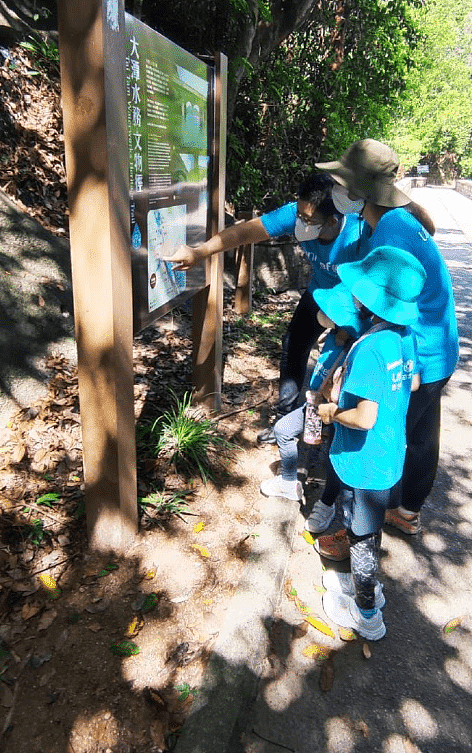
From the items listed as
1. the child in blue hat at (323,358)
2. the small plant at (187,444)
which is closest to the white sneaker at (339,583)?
the child in blue hat at (323,358)

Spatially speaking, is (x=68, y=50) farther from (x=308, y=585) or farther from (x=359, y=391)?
(x=308, y=585)

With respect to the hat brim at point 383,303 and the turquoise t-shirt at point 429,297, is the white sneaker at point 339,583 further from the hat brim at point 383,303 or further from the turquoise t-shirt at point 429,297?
the hat brim at point 383,303

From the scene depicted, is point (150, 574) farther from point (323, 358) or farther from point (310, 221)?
point (310, 221)

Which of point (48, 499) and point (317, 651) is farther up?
point (48, 499)

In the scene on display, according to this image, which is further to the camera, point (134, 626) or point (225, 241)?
point (225, 241)

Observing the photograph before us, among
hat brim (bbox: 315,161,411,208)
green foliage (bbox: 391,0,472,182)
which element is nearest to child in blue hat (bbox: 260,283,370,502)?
hat brim (bbox: 315,161,411,208)

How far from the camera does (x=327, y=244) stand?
11.6 feet

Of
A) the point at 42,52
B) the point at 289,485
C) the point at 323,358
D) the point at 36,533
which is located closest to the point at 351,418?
the point at 323,358

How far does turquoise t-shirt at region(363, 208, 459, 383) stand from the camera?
2678 millimetres

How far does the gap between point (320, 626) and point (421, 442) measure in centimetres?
118

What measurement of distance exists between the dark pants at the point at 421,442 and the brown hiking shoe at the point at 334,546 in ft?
1.63

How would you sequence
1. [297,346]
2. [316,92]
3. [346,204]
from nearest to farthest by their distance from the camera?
[346,204] → [297,346] → [316,92]

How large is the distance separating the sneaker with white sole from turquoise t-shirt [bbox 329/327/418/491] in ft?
2.36

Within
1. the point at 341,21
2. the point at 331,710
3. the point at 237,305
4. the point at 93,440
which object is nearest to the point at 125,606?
the point at 93,440
